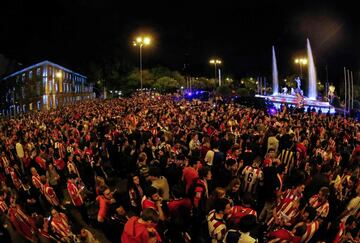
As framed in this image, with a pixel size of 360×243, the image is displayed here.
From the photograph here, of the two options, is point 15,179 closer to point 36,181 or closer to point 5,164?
point 36,181

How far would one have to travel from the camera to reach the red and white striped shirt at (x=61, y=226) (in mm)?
6344

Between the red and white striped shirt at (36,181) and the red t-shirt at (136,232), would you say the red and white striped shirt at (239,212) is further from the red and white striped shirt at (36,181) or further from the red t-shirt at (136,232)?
the red and white striped shirt at (36,181)

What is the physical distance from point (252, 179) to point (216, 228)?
2740 mm

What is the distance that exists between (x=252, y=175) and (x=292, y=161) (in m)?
2.71

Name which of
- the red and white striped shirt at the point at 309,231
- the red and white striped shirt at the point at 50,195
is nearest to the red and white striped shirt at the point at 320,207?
the red and white striped shirt at the point at 309,231

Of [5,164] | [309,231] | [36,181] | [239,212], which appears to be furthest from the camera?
[5,164]

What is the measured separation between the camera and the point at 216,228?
5.34m

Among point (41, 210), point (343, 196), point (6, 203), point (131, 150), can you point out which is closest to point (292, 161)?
point (343, 196)

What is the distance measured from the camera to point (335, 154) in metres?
9.80

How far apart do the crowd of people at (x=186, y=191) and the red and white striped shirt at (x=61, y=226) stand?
0.6 inches

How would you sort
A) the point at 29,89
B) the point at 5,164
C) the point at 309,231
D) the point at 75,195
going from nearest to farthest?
the point at 309,231, the point at 75,195, the point at 5,164, the point at 29,89

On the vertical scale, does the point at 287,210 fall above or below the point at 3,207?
Answer: above

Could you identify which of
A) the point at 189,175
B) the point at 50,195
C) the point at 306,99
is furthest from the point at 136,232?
the point at 306,99

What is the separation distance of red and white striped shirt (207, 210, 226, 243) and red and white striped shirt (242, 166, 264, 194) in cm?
254
